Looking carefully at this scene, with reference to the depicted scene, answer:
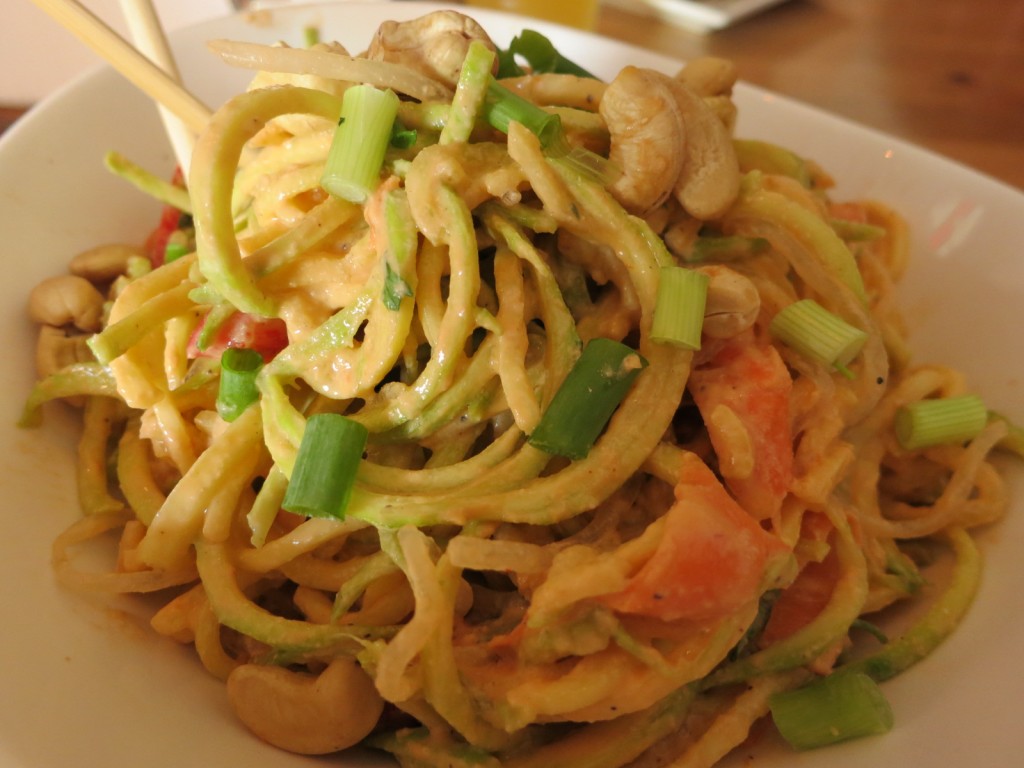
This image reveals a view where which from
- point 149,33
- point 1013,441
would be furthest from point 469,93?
point 1013,441

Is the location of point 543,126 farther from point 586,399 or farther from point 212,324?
point 212,324

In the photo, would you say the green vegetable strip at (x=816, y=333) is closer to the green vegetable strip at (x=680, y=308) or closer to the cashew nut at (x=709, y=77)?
the green vegetable strip at (x=680, y=308)

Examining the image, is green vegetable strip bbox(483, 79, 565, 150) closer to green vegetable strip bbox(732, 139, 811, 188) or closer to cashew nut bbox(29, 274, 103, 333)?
green vegetable strip bbox(732, 139, 811, 188)

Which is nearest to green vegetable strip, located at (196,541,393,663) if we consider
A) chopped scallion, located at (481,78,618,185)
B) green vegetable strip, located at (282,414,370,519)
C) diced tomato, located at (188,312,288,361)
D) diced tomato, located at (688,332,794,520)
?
green vegetable strip, located at (282,414,370,519)

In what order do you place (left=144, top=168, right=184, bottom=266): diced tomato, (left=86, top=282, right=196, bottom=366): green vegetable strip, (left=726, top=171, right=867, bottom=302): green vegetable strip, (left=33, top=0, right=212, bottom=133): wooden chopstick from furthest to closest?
1. (left=144, top=168, right=184, bottom=266): diced tomato
2. (left=726, top=171, right=867, bottom=302): green vegetable strip
3. (left=33, top=0, right=212, bottom=133): wooden chopstick
4. (left=86, top=282, right=196, bottom=366): green vegetable strip

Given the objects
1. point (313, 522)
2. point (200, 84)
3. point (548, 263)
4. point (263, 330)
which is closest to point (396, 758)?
point (313, 522)

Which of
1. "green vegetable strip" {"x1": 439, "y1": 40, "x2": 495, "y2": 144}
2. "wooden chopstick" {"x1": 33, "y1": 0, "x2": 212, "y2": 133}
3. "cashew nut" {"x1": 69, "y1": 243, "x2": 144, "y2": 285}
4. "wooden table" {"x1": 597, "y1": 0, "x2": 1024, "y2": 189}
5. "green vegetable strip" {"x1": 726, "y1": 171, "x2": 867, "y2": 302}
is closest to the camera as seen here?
"green vegetable strip" {"x1": 439, "y1": 40, "x2": 495, "y2": 144}
